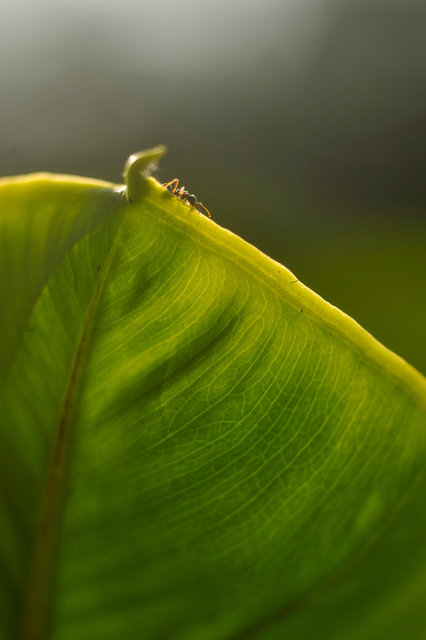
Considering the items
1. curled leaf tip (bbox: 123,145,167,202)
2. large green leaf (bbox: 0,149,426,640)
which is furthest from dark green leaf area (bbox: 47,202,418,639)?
curled leaf tip (bbox: 123,145,167,202)

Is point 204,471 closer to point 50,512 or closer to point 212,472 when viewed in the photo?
point 212,472

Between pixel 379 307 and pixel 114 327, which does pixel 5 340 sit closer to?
pixel 114 327

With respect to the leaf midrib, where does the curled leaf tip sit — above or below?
above

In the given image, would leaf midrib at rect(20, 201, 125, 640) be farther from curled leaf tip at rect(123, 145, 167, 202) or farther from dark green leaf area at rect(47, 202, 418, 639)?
curled leaf tip at rect(123, 145, 167, 202)

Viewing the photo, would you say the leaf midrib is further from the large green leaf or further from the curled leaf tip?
the curled leaf tip

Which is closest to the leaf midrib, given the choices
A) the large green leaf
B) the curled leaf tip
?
the large green leaf
